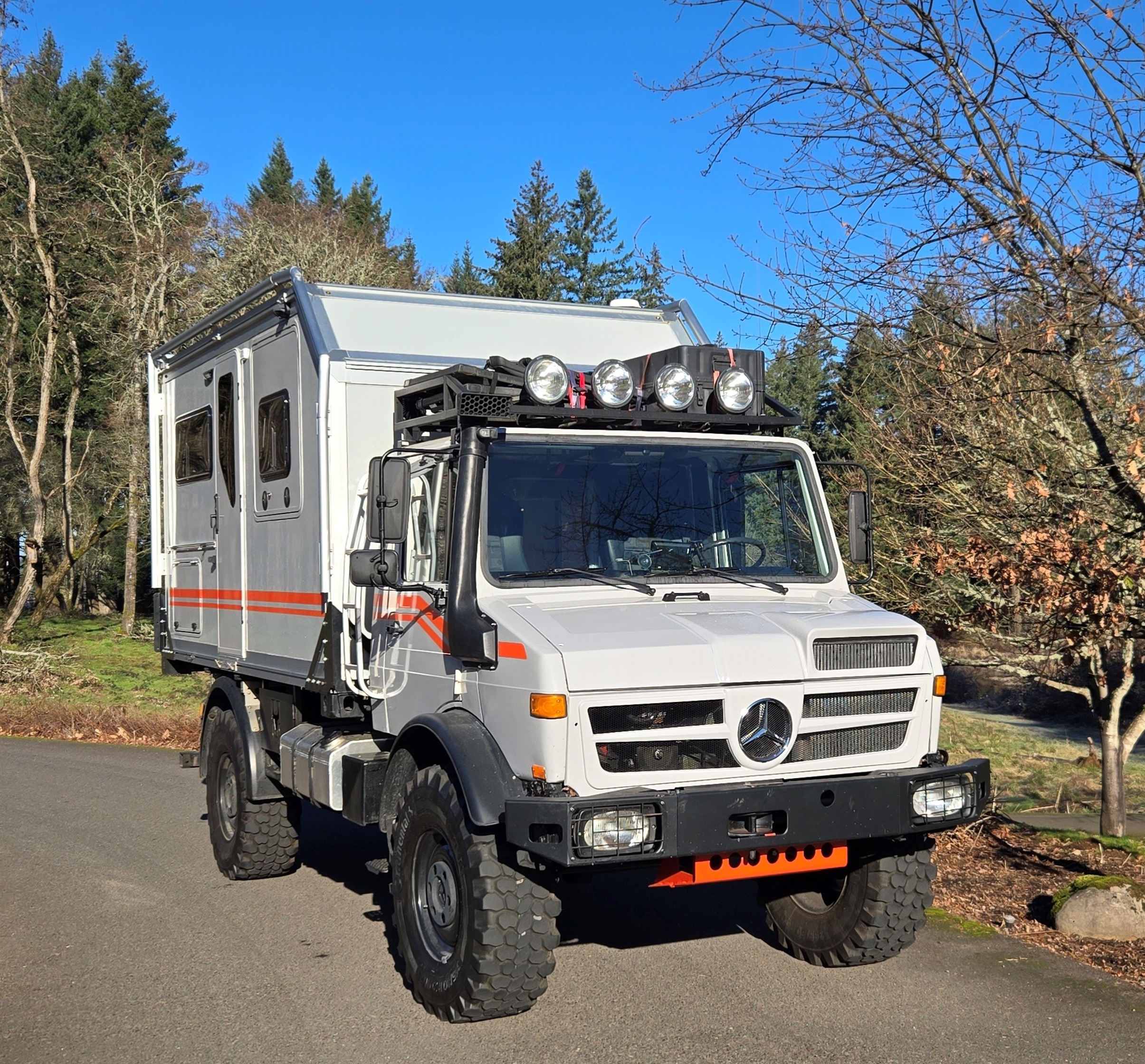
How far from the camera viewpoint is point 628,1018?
559 centimetres

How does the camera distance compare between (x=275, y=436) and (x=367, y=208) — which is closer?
(x=275, y=436)

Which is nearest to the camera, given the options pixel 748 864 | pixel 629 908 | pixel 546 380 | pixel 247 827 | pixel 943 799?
pixel 748 864

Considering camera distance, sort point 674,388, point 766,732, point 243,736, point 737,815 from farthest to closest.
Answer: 1. point 243,736
2. point 674,388
3. point 766,732
4. point 737,815

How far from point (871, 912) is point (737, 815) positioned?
1.42 m

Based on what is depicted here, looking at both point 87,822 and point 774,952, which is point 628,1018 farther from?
point 87,822

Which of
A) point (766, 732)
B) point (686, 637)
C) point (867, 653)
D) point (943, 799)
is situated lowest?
point (943, 799)

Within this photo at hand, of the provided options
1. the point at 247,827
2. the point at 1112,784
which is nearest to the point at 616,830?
the point at 247,827

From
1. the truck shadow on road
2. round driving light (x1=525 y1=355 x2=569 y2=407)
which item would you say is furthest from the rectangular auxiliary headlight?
round driving light (x1=525 y1=355 x2=569 y2=407)

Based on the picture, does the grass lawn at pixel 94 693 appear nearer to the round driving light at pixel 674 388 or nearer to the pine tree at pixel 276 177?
the round driving light at pixel 674 388

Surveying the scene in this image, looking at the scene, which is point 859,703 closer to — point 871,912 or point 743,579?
point 743,579

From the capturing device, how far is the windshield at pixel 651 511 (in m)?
5.86

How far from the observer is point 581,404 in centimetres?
614

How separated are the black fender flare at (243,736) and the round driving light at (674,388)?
3.89 m

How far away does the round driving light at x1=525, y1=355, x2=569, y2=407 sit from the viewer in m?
5.92
